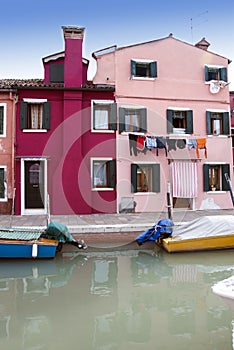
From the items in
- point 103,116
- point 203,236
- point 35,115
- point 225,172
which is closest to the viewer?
point 203,236

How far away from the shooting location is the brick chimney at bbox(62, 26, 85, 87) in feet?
47.4

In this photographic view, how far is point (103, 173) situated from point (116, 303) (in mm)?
8954

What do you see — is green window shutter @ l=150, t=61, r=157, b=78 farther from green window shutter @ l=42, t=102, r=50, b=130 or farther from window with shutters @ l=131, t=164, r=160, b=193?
green window shutter @ l=42, t=102, r=50, b=130

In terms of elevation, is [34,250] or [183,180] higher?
[183,180]

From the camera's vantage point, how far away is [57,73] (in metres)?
15.2

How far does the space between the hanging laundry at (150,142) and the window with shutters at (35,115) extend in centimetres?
423

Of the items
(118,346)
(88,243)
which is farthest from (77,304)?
(88,243)

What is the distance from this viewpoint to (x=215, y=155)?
1580cm

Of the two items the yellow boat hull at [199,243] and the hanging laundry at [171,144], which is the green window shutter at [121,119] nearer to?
the hanging laundry at [171,144]

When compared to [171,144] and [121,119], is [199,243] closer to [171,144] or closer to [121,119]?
[171,144]

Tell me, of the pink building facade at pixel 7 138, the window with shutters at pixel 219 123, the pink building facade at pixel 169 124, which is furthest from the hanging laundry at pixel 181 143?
the pink building facade at pixel 7 138

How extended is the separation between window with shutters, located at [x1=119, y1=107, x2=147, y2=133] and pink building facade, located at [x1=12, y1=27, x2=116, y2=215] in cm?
47

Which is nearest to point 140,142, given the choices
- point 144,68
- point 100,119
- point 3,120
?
point 100,119

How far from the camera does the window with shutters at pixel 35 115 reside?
14.0 metres
